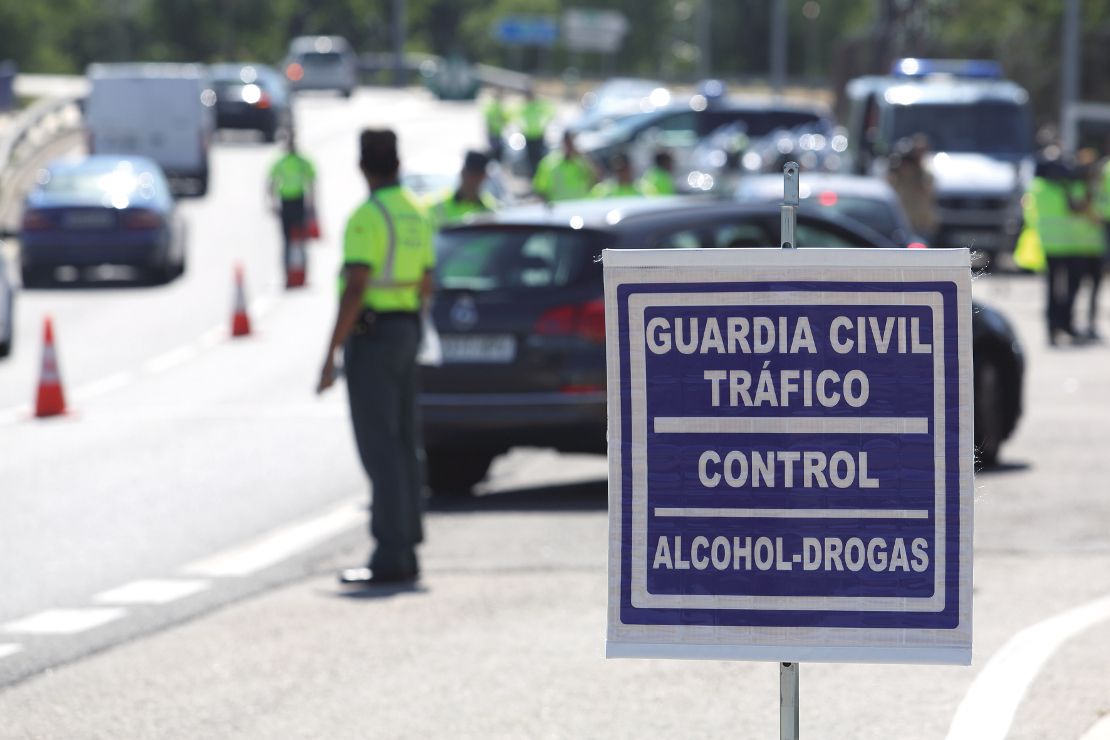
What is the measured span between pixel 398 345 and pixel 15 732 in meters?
3.23

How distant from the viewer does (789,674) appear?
5.04 m

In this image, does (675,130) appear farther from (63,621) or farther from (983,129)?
(63,621)

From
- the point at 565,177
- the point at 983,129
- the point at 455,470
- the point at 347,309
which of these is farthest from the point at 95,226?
the point at 347,309

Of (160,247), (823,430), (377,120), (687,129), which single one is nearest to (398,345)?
(823,430)

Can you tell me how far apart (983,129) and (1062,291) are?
11.8 meters

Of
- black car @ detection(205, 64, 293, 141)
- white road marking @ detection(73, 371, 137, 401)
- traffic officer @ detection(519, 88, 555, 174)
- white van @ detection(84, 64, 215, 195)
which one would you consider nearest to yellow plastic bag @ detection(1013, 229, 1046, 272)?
white road marking @ detection(73, 371, 137, 401)

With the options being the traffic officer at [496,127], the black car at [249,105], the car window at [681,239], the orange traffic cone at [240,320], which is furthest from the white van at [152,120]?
the car window at [681,239]

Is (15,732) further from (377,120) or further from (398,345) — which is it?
(377,120)

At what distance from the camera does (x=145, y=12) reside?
433 feet

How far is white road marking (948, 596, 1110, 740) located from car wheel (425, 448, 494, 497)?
4545 mm

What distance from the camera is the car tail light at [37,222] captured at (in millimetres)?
27344

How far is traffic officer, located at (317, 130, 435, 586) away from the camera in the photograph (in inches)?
377

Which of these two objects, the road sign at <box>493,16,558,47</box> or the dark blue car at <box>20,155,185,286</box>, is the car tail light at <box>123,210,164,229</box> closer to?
the dark blue car at <box>20,155,185,286</box>

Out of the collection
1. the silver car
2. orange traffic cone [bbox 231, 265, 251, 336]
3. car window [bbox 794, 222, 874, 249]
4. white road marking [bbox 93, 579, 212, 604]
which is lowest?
the silver car
